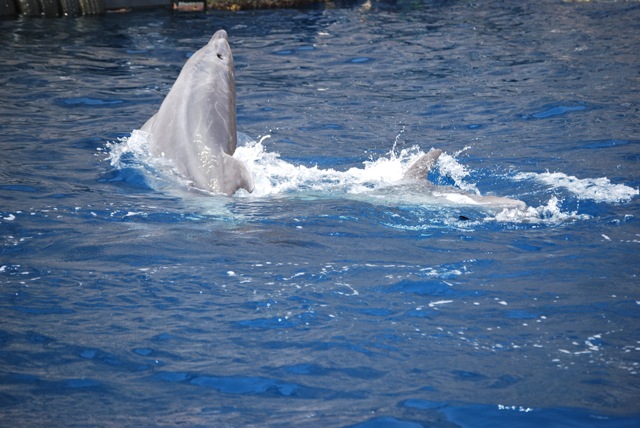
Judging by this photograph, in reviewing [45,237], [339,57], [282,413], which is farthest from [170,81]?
[282,413]

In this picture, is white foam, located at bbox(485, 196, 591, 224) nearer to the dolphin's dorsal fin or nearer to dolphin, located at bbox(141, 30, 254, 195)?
the dolphin's dorsal fin

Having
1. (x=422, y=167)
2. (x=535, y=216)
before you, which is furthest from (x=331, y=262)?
(x=422, y=167)

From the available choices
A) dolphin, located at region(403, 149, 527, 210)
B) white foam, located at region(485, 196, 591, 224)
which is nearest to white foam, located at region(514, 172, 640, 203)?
white foam, located at region(485, 196, 591, 224)

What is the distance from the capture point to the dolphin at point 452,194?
655cm

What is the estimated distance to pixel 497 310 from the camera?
15.3 feet

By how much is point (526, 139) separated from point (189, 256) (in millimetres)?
5443

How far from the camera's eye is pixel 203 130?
739 cm

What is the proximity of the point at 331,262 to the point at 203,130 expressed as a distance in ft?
8.57

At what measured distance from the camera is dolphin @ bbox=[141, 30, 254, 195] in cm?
696

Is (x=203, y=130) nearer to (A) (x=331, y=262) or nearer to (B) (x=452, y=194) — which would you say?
(B) (x=452, y=194)

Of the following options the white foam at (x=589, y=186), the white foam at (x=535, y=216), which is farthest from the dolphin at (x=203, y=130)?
the white foam at (x=589, y=186)

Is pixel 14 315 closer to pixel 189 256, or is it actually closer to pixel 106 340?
pixel 106 340

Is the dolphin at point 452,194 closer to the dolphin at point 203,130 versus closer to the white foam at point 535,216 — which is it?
the white foam at point 535,216

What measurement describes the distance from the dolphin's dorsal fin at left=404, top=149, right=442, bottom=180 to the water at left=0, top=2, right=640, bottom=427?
8.1 inches
